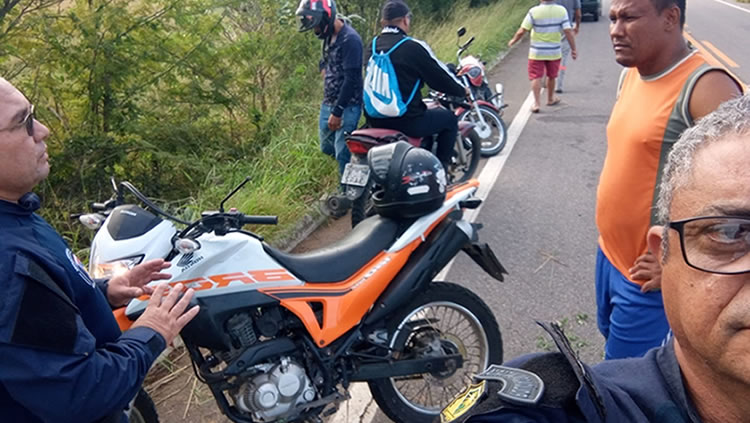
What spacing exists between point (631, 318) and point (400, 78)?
9.75 ft

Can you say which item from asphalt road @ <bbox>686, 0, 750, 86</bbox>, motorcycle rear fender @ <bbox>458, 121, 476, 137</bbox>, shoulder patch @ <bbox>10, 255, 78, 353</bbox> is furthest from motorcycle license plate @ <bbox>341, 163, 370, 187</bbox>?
asphalt road @ <bbox>686, 0, 750, 86</bbox>

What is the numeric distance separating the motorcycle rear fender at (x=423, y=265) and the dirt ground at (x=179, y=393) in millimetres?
1061

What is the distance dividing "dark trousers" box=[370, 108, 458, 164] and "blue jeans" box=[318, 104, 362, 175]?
1.07 ft

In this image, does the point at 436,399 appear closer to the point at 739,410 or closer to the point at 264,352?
the point at 264,352

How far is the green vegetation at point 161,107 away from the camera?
4.51 metres

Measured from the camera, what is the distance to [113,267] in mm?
2010

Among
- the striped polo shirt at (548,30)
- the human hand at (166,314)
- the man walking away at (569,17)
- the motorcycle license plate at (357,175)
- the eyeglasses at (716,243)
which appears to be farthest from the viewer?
the man walking away at (569,17)

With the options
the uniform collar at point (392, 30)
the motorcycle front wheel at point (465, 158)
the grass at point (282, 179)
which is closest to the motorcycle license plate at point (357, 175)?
the grass at point (282, 179)

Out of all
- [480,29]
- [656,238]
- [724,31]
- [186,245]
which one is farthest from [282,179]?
[724,31]

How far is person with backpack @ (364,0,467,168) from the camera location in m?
4.44

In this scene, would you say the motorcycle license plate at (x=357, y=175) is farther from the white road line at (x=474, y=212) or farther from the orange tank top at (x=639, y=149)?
the orange tank top at (x=639, y=149)

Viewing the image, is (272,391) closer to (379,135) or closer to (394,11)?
(379,135)

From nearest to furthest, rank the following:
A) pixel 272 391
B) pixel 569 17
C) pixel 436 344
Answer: pixel 272 391
pixel 436 344
pixel 569 17

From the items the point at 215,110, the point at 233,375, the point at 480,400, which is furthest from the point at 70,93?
the point at 480,400
